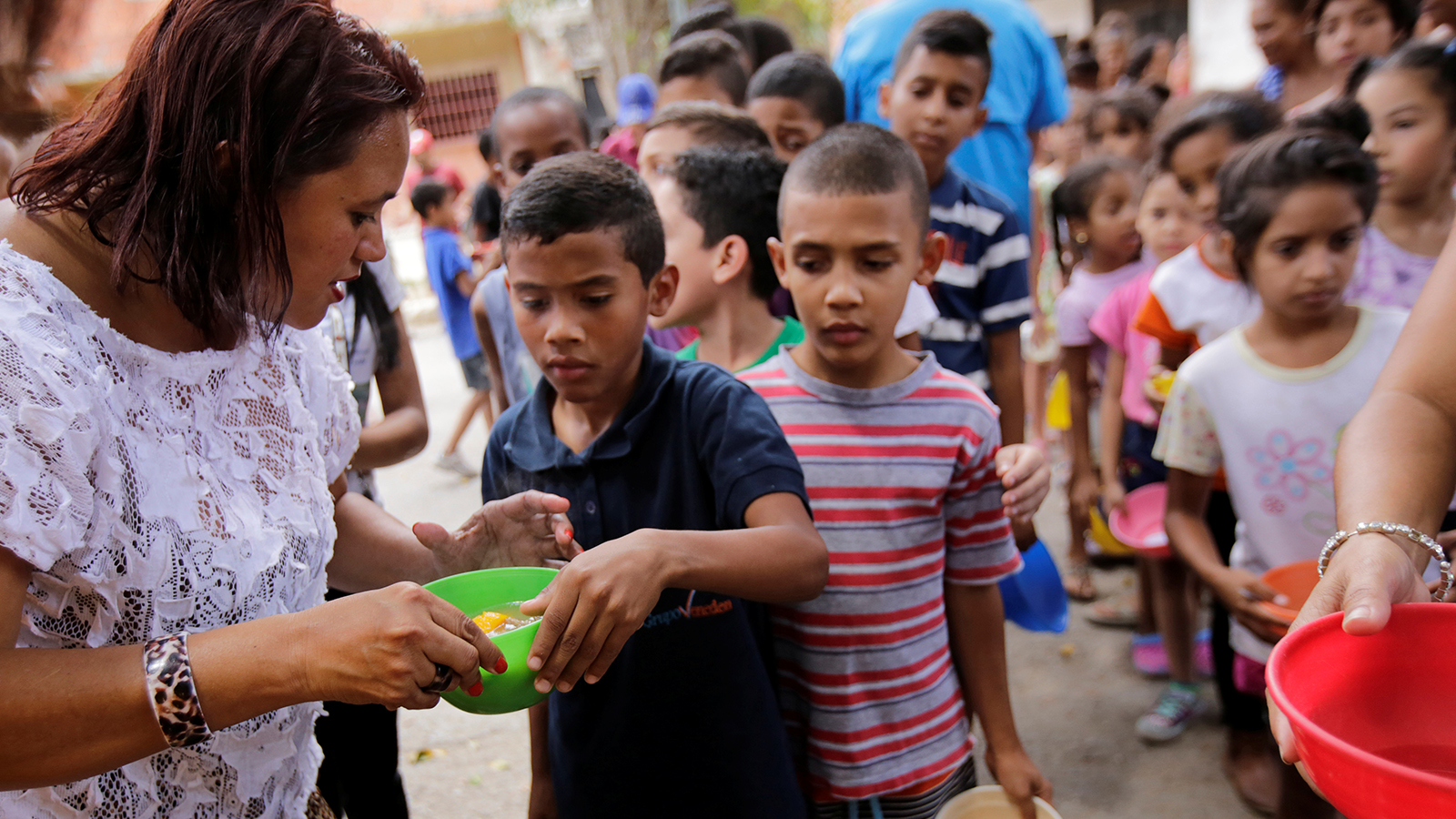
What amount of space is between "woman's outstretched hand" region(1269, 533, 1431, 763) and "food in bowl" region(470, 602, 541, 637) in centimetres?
101

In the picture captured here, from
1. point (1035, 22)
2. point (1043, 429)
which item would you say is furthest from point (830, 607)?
point (1043, 429)

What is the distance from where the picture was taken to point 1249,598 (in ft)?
7.15

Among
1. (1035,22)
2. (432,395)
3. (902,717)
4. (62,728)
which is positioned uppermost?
(1035,22)

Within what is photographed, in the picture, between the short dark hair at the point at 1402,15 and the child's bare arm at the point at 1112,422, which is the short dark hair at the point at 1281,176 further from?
the short dark hair at the point at 1402,15

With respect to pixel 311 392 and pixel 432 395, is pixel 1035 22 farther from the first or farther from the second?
pixel 432 395

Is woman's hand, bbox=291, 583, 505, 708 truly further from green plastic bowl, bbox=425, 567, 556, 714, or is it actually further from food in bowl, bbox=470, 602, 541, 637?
food in bowl, bbox=470, 602, 541, 637

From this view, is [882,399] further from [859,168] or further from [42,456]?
[42,456]

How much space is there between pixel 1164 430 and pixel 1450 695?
5.11 feet

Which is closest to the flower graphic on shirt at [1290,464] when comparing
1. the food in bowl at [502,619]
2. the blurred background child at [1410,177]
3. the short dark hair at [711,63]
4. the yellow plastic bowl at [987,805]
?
the blurred background child at [1410,177]

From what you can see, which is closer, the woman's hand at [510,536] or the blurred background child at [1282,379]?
the woman's hand at [510,536]

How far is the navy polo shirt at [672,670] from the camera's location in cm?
163

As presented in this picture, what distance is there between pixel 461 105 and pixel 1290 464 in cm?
1933

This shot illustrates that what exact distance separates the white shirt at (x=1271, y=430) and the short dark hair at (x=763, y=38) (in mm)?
3726

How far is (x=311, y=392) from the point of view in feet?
5.44
